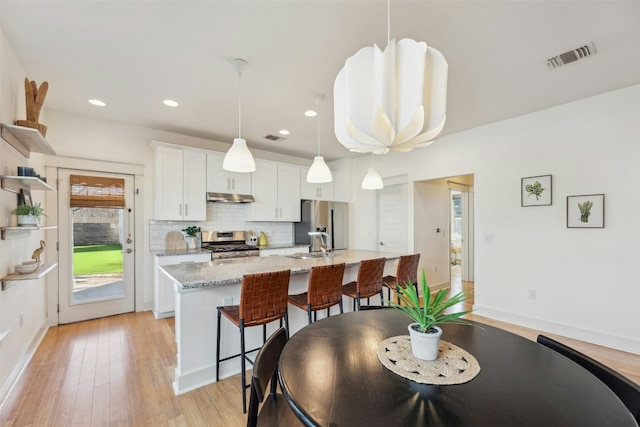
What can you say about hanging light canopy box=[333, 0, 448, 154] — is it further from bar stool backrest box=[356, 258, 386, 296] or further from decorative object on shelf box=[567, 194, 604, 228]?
decorative object on shelf box=[567, 194, 604, 228]

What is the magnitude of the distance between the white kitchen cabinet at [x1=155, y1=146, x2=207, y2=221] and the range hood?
12 cm

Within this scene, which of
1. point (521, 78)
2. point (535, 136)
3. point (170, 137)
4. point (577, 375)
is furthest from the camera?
point (170, 137)

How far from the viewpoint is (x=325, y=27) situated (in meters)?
2.03

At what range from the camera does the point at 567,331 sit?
328cm

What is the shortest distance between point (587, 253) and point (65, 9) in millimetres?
5204

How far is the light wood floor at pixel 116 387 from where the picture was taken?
1882 mm

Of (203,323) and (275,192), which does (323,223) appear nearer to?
(275,192)

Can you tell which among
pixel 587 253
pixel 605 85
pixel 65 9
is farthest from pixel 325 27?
pixel 587 253

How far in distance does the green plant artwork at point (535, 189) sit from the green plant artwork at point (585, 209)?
1.32 ft

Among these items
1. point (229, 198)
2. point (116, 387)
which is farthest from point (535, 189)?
point (116, 387)

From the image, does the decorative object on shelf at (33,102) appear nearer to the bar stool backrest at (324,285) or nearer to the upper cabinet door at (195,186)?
the upper cabinet door at (195,186)

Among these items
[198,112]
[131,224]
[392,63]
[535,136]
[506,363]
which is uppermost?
[198,112]

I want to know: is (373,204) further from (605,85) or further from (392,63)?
(392,63)

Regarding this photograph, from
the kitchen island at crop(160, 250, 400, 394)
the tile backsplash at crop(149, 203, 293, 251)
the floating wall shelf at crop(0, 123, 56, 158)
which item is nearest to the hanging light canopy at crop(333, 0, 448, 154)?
the kitchen island at crop(160, 250, 400, 394)
